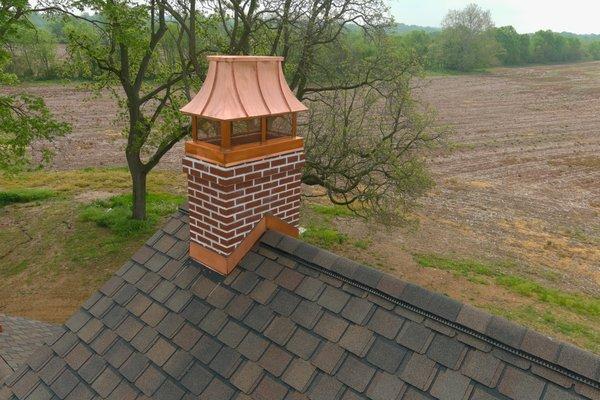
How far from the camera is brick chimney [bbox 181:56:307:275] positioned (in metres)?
3.91

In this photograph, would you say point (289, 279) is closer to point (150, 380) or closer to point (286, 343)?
point (286, 343)

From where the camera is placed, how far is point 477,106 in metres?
42.2

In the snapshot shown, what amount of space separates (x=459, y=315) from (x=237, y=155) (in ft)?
7.01

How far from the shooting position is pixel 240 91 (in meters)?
3.99

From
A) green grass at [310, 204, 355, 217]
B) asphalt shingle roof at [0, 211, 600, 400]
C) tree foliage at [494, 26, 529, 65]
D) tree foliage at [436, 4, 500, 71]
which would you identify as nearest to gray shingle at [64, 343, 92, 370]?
asphalt shingle roof at [0, 211, 600, 400]

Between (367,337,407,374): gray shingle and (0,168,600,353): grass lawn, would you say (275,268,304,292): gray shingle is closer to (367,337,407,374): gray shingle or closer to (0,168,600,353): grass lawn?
(367,337,407,374): gray shingle

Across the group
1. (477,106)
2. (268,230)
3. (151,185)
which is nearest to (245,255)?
(268,230)

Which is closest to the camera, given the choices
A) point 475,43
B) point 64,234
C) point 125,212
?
point 64,234

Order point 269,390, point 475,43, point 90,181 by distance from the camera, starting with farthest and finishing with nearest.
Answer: point 475,43 → point 90,181 → point 269,390

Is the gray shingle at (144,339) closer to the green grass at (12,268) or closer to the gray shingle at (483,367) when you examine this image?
the gray shingle at (483,367)

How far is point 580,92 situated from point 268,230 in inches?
2257

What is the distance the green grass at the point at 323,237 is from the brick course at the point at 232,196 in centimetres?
893

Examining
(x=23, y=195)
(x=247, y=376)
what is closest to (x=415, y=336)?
(x=247, y=376)

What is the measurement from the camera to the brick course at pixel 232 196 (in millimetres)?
3953
